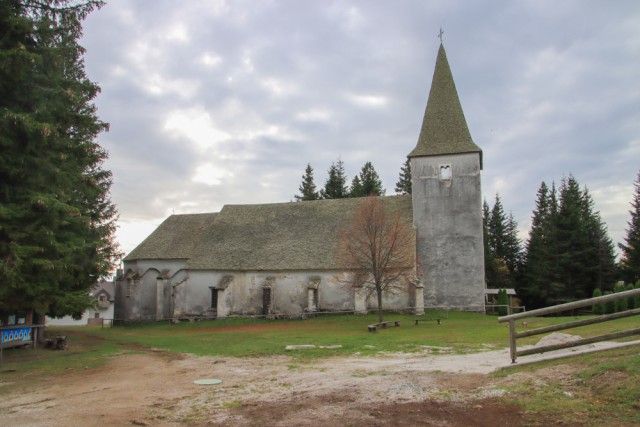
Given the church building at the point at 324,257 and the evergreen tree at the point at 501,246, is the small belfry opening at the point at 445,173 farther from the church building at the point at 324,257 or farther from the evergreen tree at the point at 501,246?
the evergreen tree at the point at 501,246

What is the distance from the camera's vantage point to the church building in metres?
33.0

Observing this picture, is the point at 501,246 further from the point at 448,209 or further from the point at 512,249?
the point at 448,209

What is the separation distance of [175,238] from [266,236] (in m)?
9.06

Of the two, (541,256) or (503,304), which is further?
(541,256)

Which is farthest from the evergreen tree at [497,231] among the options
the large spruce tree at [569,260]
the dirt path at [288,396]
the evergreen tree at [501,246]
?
the dirt path at [288,396]

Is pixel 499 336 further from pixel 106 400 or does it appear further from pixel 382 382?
pixel 106 400

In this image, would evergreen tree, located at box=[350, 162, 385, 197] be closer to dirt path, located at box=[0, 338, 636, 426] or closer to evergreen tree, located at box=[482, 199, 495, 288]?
evergreen tree, located at box=[482, 199, 495, 288]

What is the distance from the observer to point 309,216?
38.6 meters

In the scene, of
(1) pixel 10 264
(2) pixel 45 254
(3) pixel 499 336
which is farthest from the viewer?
(3) pixel 499 336

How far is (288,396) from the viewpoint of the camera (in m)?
8.38

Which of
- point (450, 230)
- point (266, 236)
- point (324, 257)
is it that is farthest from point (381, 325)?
point (266, 236)

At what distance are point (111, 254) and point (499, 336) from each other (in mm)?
23505

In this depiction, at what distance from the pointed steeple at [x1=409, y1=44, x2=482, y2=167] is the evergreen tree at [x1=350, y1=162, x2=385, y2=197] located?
23.3 m

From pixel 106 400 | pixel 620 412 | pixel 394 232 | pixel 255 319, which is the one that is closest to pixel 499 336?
pixel 394 232
